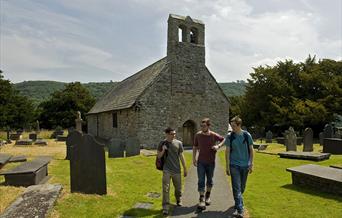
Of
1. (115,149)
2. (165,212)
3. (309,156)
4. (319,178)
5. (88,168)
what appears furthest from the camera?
(115,149)

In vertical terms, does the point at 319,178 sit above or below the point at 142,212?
above

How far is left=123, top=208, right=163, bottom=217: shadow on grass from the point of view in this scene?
21.0ft

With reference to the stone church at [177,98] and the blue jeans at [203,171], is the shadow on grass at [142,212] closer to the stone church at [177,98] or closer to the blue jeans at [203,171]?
the blue jeans at [203,171]

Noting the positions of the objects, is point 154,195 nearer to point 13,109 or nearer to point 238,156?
point 238,156

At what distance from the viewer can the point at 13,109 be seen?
47969 millimetres

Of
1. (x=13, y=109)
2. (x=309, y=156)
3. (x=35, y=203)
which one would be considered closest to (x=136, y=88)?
(x=309, y=156)

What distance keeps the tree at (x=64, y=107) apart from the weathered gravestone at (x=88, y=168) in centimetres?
4756

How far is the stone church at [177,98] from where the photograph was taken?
890 inches

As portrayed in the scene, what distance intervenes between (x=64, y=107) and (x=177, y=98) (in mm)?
36524

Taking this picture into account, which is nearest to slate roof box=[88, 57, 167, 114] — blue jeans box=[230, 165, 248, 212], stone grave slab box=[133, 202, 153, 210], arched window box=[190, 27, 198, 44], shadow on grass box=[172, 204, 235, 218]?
arched window box=[190, 27, 198, 44]

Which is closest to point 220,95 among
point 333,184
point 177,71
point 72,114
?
point 177,71

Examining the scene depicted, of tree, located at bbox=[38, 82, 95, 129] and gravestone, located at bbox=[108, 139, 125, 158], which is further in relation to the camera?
tree, located at bbox=[38, 82, 95, 129]

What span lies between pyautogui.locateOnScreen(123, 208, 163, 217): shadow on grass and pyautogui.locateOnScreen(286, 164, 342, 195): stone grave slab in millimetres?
4743

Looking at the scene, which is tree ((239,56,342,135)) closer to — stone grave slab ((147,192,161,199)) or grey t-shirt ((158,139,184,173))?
stone grave slab ((147,192,161,199))
